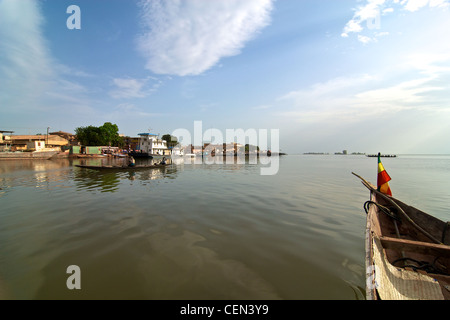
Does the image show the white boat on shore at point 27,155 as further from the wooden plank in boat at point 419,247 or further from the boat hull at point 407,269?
the wooden plank in boat at point 419,247

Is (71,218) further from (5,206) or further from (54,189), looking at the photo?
(54,189)

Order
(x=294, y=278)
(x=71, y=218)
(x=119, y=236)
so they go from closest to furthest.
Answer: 1. (x=294, y=278)
2. (x=119, y=236)
3. (x=71, y=218)

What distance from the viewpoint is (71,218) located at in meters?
6.55

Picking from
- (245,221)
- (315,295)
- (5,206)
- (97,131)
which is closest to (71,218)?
(5,206)

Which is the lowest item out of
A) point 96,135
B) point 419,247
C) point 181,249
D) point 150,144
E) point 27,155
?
point 181,249

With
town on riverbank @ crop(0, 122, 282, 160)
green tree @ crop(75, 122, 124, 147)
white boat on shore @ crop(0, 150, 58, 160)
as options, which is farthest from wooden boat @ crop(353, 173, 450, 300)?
green tree @ crop(75, 122, 124, 147)

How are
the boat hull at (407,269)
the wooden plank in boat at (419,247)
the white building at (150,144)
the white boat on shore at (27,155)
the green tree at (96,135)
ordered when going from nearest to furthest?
the boat hull at (407,269), the wooden plank in boat at (419,247), the white boat on shore at (27,155), the white building at (150,144), the green tree at (96,135)

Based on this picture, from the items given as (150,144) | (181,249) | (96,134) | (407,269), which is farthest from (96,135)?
(407,269)

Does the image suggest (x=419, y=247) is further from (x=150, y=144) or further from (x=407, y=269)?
(x=150, y=144)

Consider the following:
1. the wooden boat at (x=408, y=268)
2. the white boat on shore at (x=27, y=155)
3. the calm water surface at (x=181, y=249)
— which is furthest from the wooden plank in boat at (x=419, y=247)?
the white boat on shore at (x=27, y=155)

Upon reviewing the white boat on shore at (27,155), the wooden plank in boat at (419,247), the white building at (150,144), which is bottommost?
the wooden plank in boat at (419,247)

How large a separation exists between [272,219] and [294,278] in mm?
3272

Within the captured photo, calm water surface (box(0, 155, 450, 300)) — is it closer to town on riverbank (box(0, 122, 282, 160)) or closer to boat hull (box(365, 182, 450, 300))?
boat hull (box(365, 182, 450, 300))
